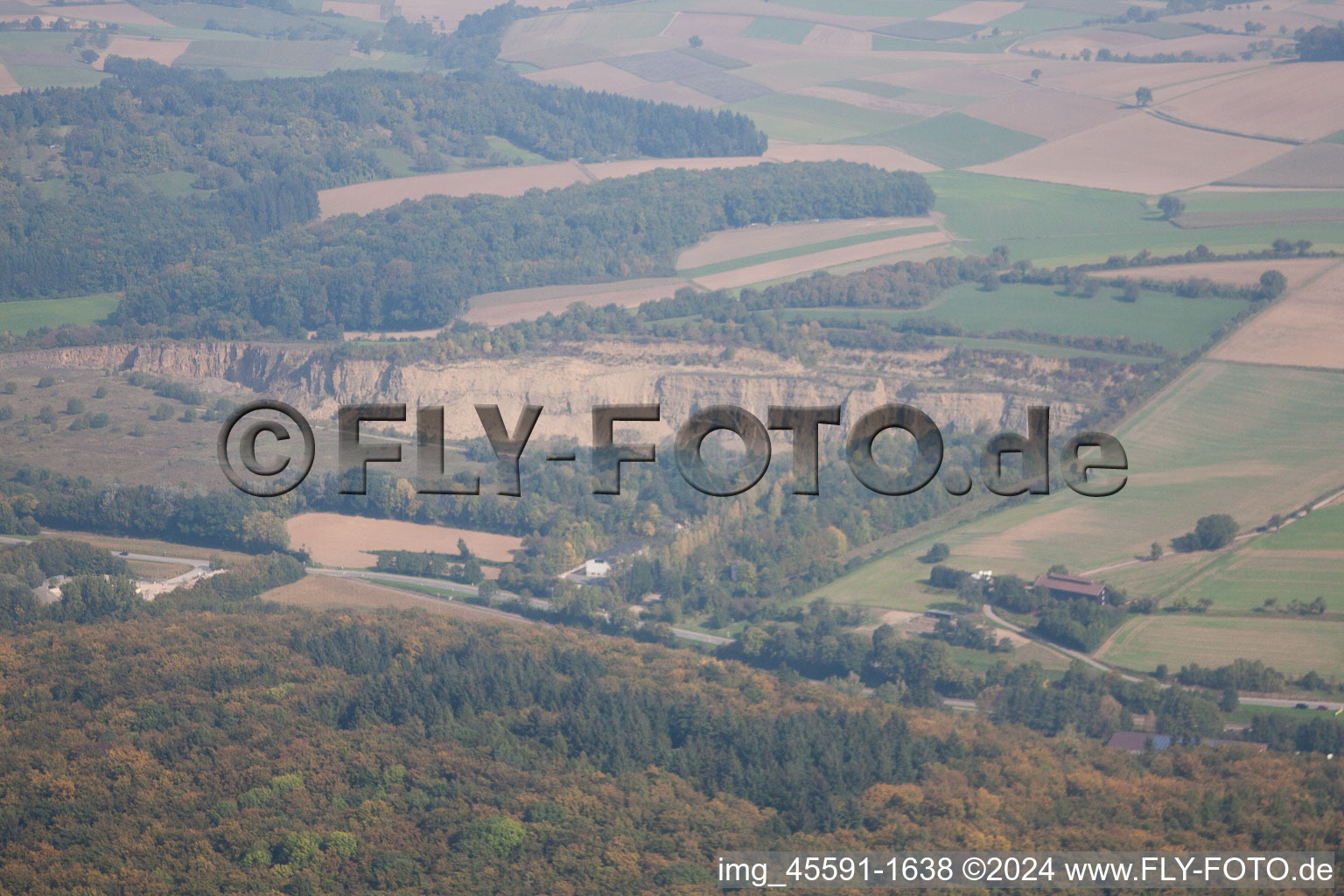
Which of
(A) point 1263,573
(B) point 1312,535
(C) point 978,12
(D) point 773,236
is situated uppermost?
(C) point 978,12

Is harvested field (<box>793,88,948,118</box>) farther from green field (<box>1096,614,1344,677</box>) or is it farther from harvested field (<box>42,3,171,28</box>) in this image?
green field (<box>1096,614,1344,677</box>)

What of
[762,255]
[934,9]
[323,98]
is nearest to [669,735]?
[762,255]

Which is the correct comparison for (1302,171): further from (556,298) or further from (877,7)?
(877,7)

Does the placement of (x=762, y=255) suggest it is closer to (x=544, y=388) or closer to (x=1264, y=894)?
(x=544, y=388)

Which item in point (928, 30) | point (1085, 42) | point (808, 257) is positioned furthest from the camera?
point (928, 30)

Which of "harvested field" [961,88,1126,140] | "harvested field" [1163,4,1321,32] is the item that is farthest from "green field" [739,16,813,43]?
"harvested field" [1163,4,1321,32]

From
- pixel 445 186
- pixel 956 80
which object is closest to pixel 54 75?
pixel 445 186
